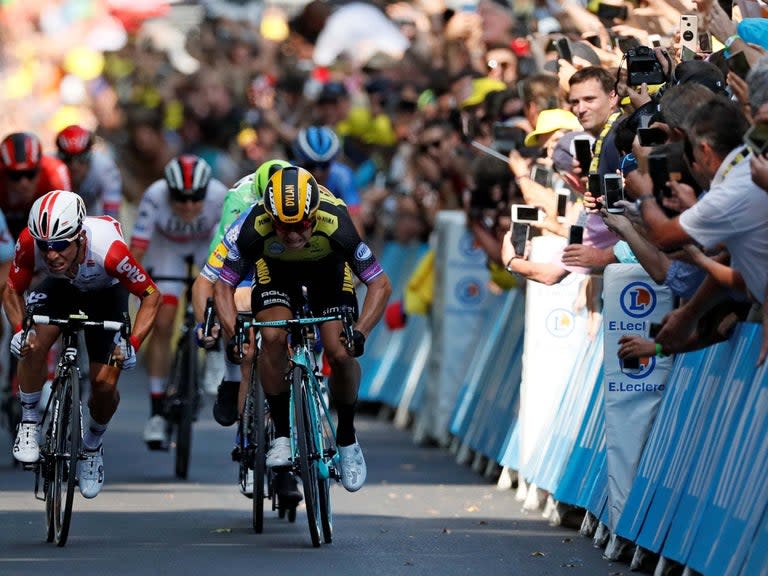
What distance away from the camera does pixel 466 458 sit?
692 inches

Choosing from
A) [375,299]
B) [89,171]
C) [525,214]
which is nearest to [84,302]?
[375,299]

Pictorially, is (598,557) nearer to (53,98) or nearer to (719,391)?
(719,391)

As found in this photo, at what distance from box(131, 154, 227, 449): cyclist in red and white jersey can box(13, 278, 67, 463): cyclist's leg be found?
361 centimetres

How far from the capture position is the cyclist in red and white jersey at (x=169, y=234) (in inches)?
647

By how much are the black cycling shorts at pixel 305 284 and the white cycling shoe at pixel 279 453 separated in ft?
2.36

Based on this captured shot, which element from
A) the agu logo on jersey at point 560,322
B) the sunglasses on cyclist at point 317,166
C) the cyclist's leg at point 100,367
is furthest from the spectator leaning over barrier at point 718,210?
the sunglasses on cyclist at point 317,166

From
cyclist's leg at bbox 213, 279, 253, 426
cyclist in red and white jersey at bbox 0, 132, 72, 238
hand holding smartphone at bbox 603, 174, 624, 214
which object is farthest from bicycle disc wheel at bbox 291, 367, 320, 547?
cyclist in red and white jersey at bbox 0, 132, 72, 238

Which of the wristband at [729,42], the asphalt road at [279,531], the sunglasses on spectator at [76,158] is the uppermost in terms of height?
the wristband at [729,42]

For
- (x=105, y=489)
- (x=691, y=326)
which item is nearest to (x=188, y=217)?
(x=105, y=489)

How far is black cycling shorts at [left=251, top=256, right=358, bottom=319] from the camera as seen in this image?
12367 millimetres

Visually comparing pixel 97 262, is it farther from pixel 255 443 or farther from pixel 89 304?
pixel 255 443

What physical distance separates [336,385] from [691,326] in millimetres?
2641

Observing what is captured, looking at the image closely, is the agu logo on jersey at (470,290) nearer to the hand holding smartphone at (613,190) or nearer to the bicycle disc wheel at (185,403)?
the bicycle disc wheel at (185,403)

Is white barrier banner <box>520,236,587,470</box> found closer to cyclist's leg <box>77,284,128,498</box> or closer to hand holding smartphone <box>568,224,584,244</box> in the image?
hand holding smartphone <box>568,224,584,244</box>
